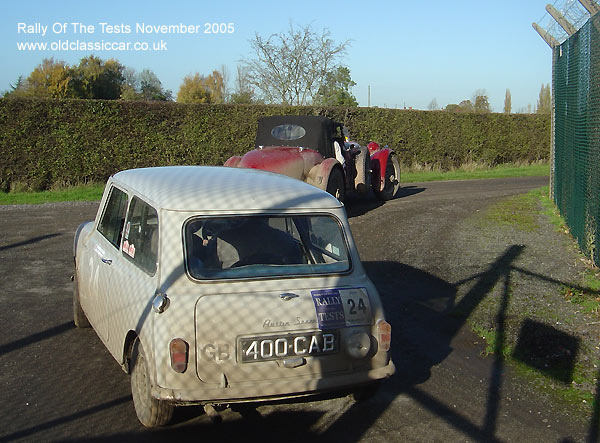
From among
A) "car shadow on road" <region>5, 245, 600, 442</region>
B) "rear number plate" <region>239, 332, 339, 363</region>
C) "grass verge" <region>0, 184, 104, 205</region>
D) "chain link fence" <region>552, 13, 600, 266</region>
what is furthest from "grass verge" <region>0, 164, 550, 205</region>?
"rear number plate" <region>239, 332, 339, 363</region>

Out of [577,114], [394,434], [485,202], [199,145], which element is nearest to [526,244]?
[577,114]

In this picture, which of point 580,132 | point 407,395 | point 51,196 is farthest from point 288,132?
point 407,395

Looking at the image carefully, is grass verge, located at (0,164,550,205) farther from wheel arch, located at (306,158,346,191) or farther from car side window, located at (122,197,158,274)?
car side window, located at (122,197,158,274)

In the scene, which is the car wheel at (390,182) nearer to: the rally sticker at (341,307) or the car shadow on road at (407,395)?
the car shadow on road at (407,395)

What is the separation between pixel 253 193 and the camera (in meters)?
4.72

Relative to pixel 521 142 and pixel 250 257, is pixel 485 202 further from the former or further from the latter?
pixel 521 142

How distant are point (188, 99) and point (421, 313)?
54.0 meters

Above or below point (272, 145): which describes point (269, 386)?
below

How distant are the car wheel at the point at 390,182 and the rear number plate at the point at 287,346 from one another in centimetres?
1192

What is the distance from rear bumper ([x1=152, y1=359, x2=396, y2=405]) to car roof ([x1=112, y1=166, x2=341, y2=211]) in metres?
1.19

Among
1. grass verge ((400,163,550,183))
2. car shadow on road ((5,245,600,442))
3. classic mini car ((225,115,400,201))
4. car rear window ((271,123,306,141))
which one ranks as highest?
car rear window ((271,123,306,141))

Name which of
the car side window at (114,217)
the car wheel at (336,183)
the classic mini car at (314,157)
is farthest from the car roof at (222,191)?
the car wheel at (336,183)

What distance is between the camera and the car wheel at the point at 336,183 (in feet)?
42.0

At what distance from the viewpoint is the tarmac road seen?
14.2ft
